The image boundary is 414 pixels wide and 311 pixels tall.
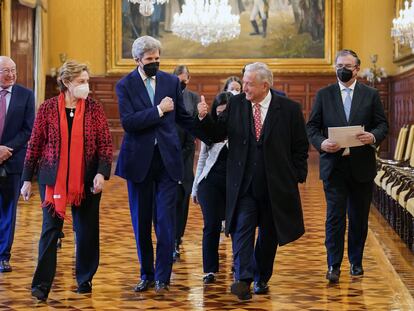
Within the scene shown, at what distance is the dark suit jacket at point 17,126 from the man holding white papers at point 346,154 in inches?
97.0

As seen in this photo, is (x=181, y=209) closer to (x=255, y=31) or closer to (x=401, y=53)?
(x=401, y=53)

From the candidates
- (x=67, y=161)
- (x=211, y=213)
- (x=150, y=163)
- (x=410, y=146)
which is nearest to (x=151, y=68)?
(x=150, y=163)

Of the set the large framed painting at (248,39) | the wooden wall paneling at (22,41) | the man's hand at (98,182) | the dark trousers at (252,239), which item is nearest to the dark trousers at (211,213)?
the dark trousers at (252,239)

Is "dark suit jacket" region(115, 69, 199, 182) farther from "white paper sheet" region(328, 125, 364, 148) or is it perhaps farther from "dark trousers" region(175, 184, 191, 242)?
"dark trousers" region(175, 184, 191, 242)

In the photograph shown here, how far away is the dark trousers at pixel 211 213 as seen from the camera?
775 centimetres

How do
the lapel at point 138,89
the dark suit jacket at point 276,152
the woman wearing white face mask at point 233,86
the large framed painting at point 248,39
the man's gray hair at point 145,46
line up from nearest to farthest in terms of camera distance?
1. the dark suit jacket at point 276,152
2. the man's gray hair at point 145,46
3. the lapel at point 138,89
4. the woman wearing white face mask at point 233,86
5. the large framed painting at point 248,39

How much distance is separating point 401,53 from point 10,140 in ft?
48.9

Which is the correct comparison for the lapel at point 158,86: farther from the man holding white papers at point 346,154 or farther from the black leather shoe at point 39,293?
the black leather shoe at point 39,293

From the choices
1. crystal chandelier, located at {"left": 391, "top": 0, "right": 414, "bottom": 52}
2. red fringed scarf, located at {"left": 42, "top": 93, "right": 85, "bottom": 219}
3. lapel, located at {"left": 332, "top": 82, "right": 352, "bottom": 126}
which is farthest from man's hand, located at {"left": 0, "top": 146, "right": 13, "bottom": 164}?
A: crystal chandelier, located at {"left": 391, "top": 0, "right": 414, "bottom": 52}

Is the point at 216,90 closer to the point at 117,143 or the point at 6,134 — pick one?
the point at 117,143

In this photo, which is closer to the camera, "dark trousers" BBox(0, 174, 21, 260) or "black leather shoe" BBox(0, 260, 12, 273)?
"black leather shoe" BBox(0, 260, 12, 273)

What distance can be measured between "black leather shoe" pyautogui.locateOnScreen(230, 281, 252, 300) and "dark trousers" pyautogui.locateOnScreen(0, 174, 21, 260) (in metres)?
2.34

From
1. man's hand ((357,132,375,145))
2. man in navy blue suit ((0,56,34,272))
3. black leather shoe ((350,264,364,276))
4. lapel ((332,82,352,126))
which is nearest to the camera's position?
man's hand ((357,132,375,145))

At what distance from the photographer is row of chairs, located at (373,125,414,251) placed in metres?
10.4
